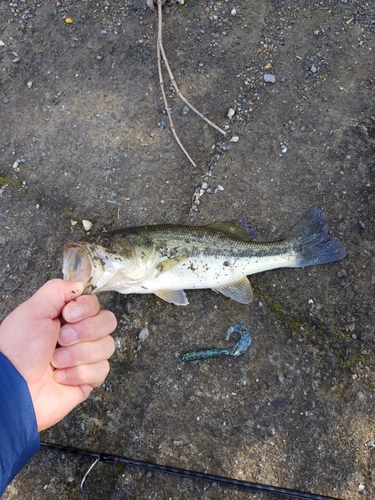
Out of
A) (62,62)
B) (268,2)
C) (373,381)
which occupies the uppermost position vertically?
(268,2)

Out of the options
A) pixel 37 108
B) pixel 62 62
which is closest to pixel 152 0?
pixel 62 62

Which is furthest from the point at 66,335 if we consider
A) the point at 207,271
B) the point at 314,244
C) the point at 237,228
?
the point at 314,244

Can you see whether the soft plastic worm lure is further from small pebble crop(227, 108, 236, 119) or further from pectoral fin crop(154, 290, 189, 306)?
small pebble crop(227, 108, 236, 119)

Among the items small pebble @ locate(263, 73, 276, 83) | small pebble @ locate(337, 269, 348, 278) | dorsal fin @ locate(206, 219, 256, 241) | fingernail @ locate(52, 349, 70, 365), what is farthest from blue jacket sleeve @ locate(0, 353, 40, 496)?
small pebble @ locate(263, 73, 276, 83)

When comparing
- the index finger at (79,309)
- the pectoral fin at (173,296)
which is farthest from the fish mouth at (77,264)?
the pectoral fin at (173,296)

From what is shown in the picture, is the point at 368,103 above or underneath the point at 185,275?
above

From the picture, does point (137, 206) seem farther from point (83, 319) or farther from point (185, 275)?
point (83, 319)

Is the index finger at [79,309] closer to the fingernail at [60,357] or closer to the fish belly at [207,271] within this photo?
the fingernail at [60,357]
